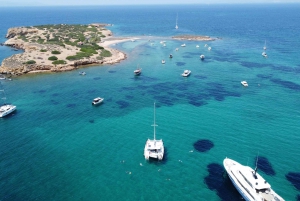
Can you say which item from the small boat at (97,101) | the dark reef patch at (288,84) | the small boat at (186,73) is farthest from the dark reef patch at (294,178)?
the small boat at (186,73)

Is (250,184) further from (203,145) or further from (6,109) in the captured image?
(6,109)

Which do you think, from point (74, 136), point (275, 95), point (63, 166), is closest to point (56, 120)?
point (74, 136)

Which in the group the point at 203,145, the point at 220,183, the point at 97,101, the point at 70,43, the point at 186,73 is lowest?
the point at 220,183

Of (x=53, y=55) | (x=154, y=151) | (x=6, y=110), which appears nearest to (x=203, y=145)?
(x=154, y=151)

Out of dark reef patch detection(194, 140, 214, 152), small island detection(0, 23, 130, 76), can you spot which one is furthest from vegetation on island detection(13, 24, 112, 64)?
dark reef patch detection(194, 140, 214, 152)

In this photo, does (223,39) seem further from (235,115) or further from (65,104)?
A: (65,104)

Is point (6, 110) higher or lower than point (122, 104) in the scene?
higher

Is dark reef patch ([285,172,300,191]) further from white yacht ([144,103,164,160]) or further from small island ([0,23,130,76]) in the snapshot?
small island ([0,23,130,76])
